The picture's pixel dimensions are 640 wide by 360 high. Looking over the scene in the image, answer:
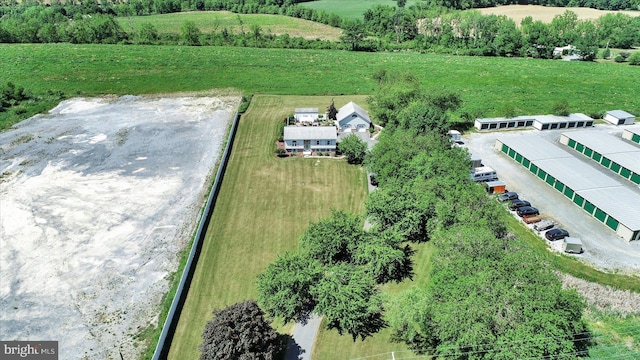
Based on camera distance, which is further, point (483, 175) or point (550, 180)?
point (483, 175)

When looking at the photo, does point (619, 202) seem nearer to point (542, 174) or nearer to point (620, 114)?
point (542, 174)

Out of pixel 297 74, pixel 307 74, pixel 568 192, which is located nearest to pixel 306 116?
pixel 297 74

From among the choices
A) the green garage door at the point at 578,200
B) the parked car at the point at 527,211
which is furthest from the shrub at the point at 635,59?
the parked car at the point at 527,211

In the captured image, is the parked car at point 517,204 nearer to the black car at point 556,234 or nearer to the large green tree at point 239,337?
the black car at point 556,234

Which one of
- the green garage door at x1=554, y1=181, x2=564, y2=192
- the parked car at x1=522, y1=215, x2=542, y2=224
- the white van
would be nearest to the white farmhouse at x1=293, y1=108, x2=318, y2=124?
the white van

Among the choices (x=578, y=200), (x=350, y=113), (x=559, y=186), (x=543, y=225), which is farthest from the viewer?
(x=350, y=113)

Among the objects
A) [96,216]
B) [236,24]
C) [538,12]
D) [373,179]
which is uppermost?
[538,12]
